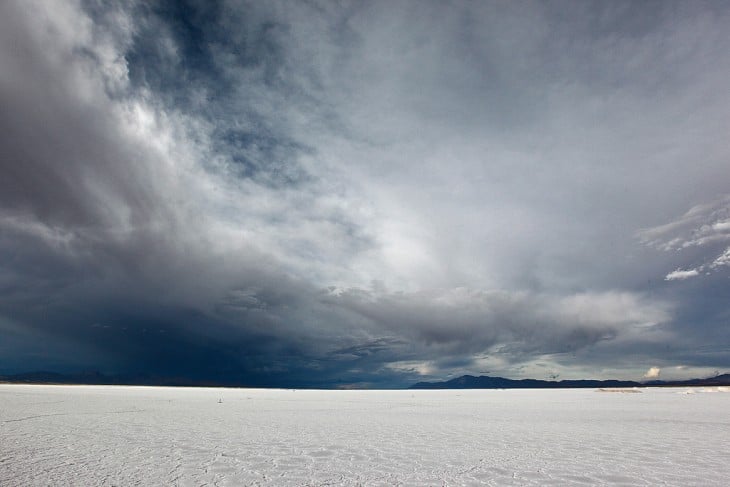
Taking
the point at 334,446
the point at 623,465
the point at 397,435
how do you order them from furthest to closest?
the point at 397,435
the point at 334,446
the point at 623,465

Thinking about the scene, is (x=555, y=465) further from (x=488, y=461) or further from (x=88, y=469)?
(x=88, y=469)

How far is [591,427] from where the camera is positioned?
923 inches

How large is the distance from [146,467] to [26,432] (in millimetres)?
11152

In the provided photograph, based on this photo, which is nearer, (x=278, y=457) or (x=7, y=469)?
(x=7, y=469)

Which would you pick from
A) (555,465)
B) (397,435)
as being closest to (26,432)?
(397,435)

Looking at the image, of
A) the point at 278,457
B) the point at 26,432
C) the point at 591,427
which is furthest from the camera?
the point at 591,427

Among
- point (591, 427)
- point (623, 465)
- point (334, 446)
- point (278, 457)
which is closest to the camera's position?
point (623, 465)

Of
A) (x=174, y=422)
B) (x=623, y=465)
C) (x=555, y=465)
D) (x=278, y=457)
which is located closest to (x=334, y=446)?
(x=278, y=457)

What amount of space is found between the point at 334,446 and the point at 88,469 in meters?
8.17

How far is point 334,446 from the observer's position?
16.0m

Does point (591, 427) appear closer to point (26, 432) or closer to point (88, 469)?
point (88, 469)

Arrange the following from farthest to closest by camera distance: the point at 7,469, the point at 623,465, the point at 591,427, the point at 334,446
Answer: the point at 591,427 < the point at 334,446 < the point at 623,465 < the point at 7,469

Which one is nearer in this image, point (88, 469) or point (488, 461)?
point (88, 469)

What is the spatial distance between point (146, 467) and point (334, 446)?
22.3 ft
